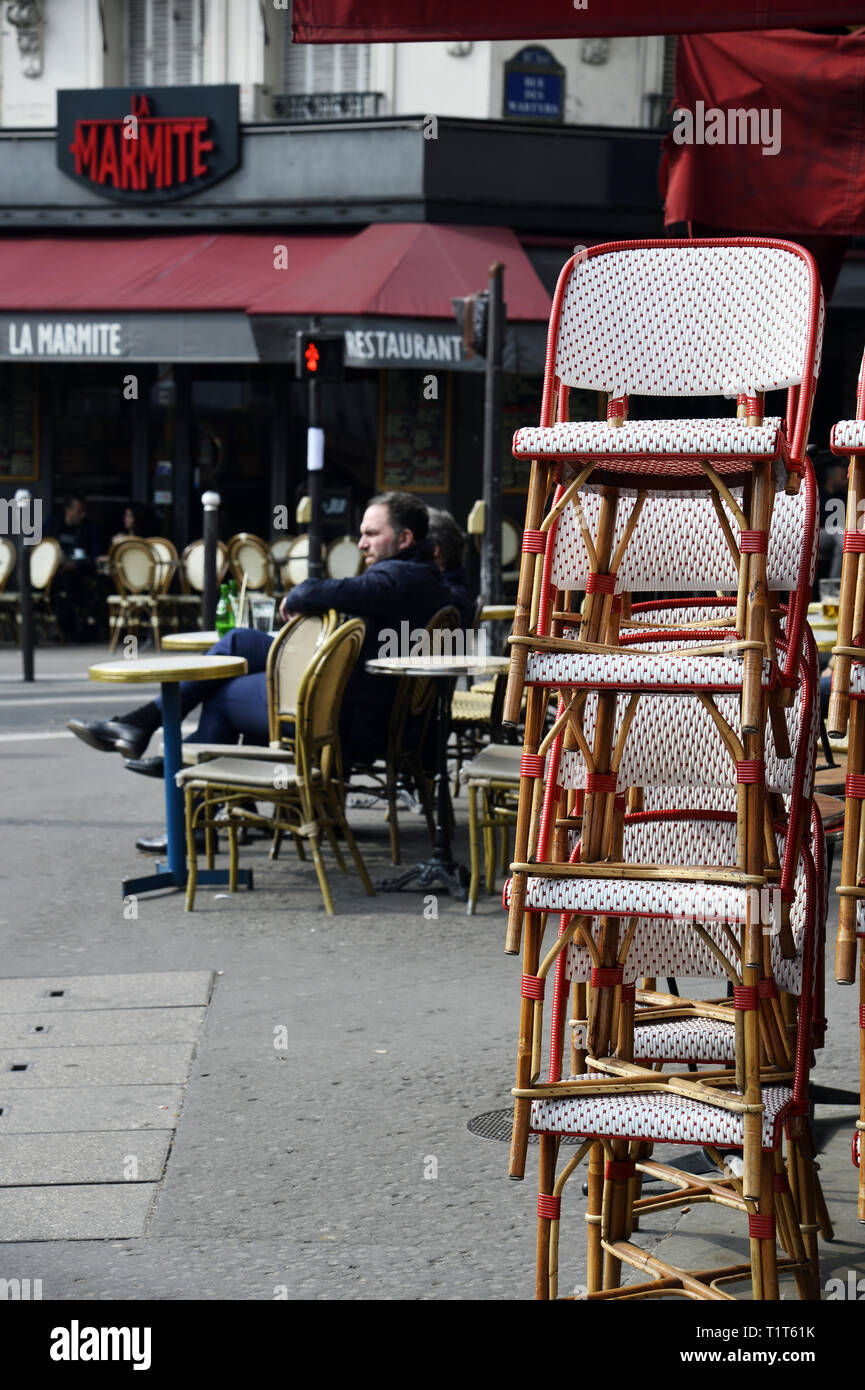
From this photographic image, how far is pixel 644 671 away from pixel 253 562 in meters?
14.3

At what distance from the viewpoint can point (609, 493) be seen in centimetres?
321

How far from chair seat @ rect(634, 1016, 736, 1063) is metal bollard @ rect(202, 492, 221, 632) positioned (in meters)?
8.30

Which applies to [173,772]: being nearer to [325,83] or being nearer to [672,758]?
[672,758]

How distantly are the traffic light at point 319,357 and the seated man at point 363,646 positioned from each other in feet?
20.5

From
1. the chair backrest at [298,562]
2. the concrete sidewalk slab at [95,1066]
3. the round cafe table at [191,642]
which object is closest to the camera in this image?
the concrete sidewalk slab at [95,1066]

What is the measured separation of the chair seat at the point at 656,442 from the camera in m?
2.75

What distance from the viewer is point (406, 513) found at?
752 centimetres

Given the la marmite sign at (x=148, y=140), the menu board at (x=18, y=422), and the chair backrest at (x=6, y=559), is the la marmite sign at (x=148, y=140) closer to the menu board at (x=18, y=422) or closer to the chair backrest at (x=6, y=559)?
the menu board at (x=18, y=422)

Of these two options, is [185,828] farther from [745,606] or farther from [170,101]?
[170,101]

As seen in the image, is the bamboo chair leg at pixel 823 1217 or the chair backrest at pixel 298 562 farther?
the chair backrest at pixel 298 562

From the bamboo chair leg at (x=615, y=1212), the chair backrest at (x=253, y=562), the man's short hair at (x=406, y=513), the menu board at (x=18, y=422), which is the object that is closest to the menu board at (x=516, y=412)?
the chair backrest at (x=253, y=562)

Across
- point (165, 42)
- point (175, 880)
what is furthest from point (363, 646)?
point (165, 42)
